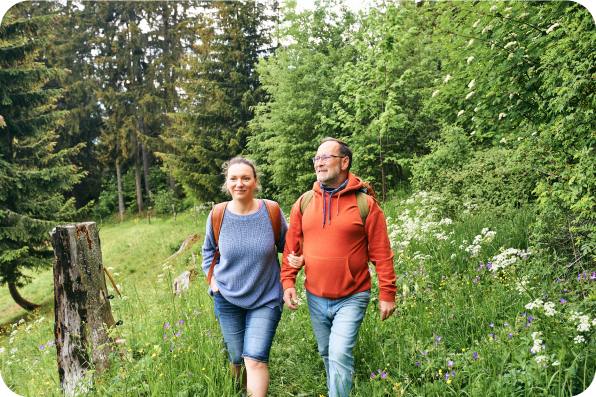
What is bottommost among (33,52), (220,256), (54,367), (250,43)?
(54,367)

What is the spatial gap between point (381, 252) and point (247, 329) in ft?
3.90

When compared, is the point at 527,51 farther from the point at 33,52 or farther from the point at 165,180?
the point at 165,180

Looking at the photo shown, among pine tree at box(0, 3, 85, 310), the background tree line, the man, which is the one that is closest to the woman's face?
the man

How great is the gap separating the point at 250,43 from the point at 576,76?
1766 centimetres

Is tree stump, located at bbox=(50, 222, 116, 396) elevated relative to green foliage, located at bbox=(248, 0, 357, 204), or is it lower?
lower

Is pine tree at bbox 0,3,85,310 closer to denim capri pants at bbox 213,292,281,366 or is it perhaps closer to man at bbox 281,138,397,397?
denim capri pants at bbox 213,292,281,366

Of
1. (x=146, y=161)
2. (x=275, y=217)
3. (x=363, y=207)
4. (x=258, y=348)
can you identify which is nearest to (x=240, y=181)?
(x=275, y=217)

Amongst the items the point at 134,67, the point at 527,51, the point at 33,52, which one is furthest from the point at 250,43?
the point at 527,51

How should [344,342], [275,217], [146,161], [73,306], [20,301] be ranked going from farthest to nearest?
[146,161] → [20,301] → [73,306] → [275,217] → [344,342]

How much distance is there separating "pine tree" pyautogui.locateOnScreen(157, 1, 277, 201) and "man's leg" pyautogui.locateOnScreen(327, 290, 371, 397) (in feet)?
50.3

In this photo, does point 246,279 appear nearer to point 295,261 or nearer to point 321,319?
point 295,261

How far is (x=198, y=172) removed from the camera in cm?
1767

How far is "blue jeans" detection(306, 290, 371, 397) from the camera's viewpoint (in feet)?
7.46

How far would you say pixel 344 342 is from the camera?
7.45 feet
